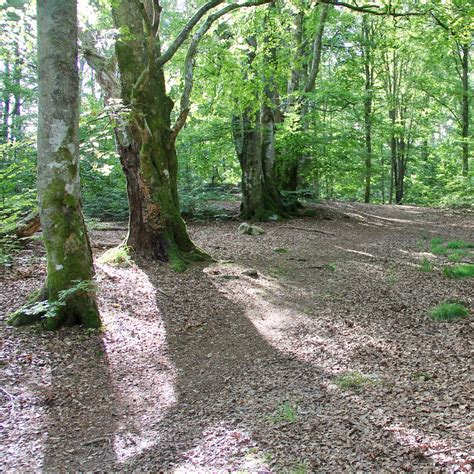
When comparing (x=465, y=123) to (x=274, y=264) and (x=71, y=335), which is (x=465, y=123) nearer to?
(x=274, y=264)

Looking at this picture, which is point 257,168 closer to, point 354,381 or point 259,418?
point 354,381

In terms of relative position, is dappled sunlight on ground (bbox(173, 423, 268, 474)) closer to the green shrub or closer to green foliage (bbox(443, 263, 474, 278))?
green foliage (bbox(443, 263, 474, 278))

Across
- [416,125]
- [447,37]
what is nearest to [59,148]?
[447,37]

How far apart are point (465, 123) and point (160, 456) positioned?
69.8 ft

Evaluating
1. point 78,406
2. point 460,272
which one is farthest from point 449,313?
point 78,406

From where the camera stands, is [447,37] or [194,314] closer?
[194,314]

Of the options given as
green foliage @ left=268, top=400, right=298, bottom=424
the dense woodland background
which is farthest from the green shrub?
green foliage @ left=268, top=400, right=298, bottom=424

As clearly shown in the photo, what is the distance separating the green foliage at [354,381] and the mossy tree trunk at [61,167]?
10.4ft

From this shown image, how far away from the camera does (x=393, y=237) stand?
13.1m

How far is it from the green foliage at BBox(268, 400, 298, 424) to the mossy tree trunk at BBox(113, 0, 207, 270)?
493 centimetres

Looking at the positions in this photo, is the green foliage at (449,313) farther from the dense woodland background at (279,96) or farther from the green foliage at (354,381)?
the dense woodland background at (279,96)

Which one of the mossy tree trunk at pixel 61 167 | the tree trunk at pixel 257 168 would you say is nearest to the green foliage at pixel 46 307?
the mossy tree trunk at pixel 61 167

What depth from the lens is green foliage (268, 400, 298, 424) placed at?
3.56 m

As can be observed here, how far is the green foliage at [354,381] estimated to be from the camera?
4.02 meters
